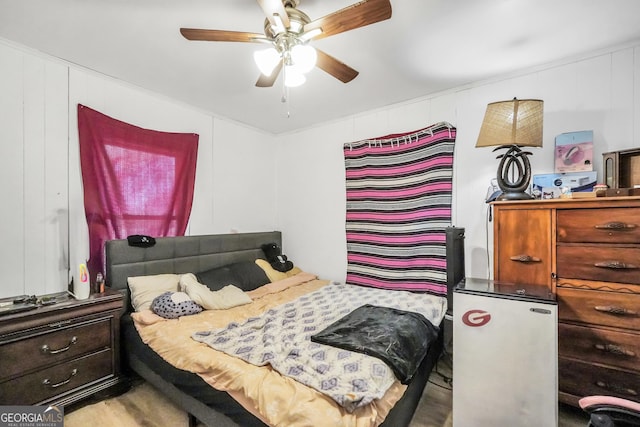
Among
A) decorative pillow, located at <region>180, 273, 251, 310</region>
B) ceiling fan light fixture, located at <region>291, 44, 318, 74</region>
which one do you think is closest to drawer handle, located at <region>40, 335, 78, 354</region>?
decorative pillow, located at <region>180, 273, 251, 310</region>

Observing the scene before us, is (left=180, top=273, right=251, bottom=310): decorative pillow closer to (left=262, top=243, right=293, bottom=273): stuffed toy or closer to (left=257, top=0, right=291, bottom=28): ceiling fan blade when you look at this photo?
(left=262, top=243, right=293, bottom=273): stuffed toy

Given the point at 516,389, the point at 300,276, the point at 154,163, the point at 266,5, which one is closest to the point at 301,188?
the point at 300,276

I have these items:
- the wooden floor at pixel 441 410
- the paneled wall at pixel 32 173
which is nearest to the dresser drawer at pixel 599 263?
the wooden floor at pixel 441 410

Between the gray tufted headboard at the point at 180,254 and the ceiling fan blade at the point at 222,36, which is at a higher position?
the ceiling fan blade at the point at 222,36

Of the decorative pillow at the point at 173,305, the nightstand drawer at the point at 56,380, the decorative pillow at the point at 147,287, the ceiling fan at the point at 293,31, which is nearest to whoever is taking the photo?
the ceiling fan at the point at 293,31

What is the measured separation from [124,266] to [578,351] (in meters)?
3.41

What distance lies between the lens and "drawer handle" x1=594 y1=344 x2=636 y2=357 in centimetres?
162

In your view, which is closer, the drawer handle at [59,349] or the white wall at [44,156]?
the drawer handle at [59,349]

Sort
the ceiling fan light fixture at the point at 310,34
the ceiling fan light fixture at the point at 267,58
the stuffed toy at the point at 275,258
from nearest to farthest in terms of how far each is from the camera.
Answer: the ceiling fan light fixture at the point at 310,34 → the ceiling fan light fixture at the point at 267,58 → the stuffed toy at the point at 275,258

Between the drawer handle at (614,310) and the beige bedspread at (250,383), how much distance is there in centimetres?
131

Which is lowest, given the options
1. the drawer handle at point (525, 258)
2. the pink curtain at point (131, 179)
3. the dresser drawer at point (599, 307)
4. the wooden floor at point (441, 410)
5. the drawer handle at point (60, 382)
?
the wooden floor at point (441, 410)

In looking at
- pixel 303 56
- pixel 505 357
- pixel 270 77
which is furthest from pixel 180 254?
pixel 505 357

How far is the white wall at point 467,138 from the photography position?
2090mm

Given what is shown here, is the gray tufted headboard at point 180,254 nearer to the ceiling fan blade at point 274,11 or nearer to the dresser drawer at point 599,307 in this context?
the ceiling fan blade at point 274,11
